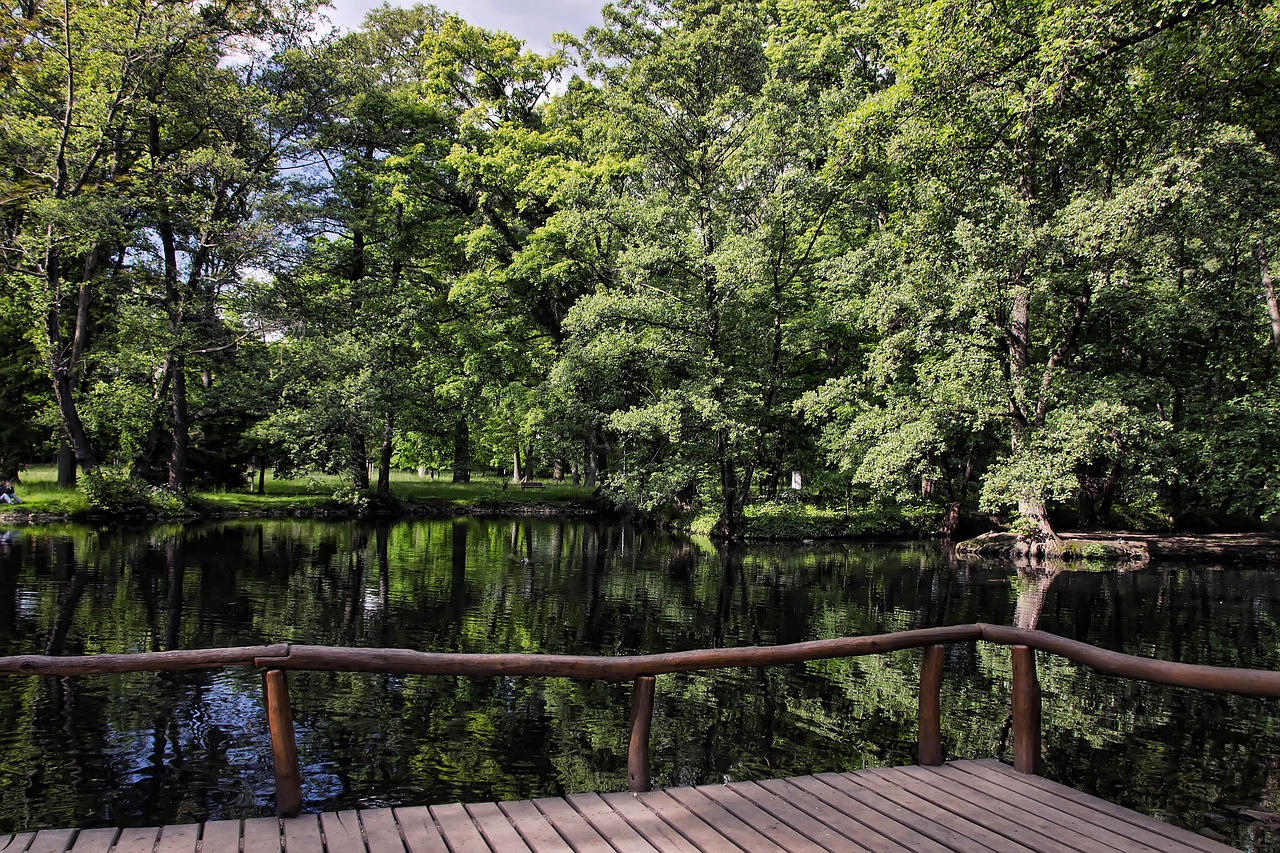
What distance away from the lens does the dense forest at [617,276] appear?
2361cm

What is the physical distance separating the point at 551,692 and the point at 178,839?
6001mm

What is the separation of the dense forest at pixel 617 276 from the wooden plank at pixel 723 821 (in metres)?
13.8

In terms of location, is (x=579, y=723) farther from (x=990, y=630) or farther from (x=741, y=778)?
(x=990, y=630)

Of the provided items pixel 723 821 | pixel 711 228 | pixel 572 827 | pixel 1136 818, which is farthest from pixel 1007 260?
pixel 572 827

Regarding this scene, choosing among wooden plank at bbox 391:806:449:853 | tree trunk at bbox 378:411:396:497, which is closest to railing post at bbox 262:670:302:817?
wooden plank at bbox 391:806:449:853

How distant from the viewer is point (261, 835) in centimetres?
394

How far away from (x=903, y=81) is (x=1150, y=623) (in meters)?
10.6

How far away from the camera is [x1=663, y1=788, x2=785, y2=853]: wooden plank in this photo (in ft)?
13.0

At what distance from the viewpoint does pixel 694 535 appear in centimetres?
3072

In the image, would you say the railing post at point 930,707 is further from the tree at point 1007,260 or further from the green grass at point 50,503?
the green grass at point 50,503

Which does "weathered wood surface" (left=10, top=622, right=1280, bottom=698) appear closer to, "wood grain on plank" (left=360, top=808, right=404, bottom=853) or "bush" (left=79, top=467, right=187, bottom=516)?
"wood grain on plank" (left=360, top=808, right=404, bottom=853)

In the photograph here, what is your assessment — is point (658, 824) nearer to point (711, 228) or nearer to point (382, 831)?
point (382, 831)

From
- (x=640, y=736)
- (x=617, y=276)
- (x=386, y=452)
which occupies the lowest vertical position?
(x=640, y=736)

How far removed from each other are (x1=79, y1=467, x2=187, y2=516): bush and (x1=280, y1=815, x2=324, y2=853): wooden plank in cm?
2913
